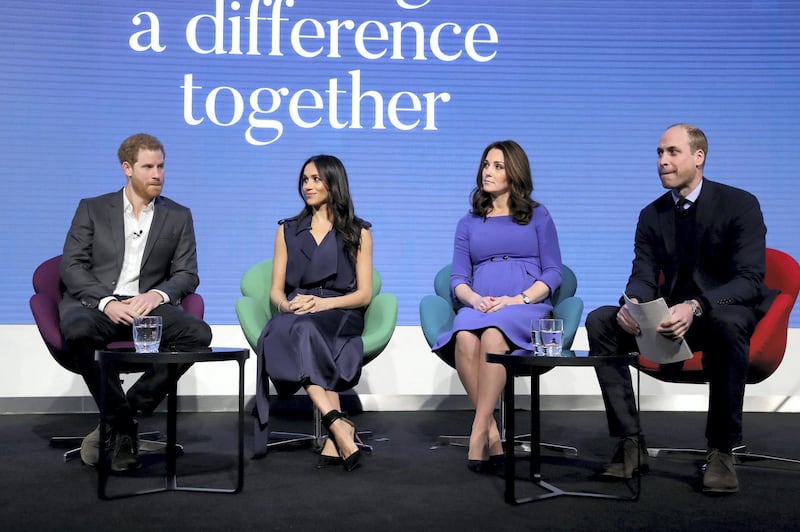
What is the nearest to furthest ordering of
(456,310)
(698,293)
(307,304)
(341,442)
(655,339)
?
1. (655,339)
2. (341,442)
3. (698,293)
4. (307,304)
5. (456,310)

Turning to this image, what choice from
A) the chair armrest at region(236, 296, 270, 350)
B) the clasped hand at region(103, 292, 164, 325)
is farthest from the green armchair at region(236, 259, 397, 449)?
the clasped hand at region(103, 292, 164, 325)

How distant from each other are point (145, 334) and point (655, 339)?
64.6 inches

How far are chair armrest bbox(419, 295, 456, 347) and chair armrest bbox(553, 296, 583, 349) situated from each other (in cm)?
44

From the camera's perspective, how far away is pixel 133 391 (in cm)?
327

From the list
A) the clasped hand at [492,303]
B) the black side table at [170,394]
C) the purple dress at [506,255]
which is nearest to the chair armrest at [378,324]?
the purple dress at [506,255]

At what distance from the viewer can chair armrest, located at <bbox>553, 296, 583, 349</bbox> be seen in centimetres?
366

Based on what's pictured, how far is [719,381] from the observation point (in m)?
2.89

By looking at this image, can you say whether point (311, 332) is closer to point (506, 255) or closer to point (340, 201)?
point (340, 201)

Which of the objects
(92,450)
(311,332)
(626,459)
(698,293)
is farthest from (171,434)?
(698,293)

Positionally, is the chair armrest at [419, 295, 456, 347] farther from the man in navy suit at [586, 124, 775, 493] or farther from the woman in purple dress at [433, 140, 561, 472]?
the man in navy suit at [586, 124, 775, 493]

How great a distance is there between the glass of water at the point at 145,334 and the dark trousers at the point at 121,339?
21cm

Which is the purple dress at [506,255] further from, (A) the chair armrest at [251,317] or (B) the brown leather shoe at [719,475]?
(B) the brown leather shoe at [719,475]

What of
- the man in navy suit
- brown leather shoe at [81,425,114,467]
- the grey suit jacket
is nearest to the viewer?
the man in navy suit

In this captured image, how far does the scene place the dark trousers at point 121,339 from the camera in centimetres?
309
